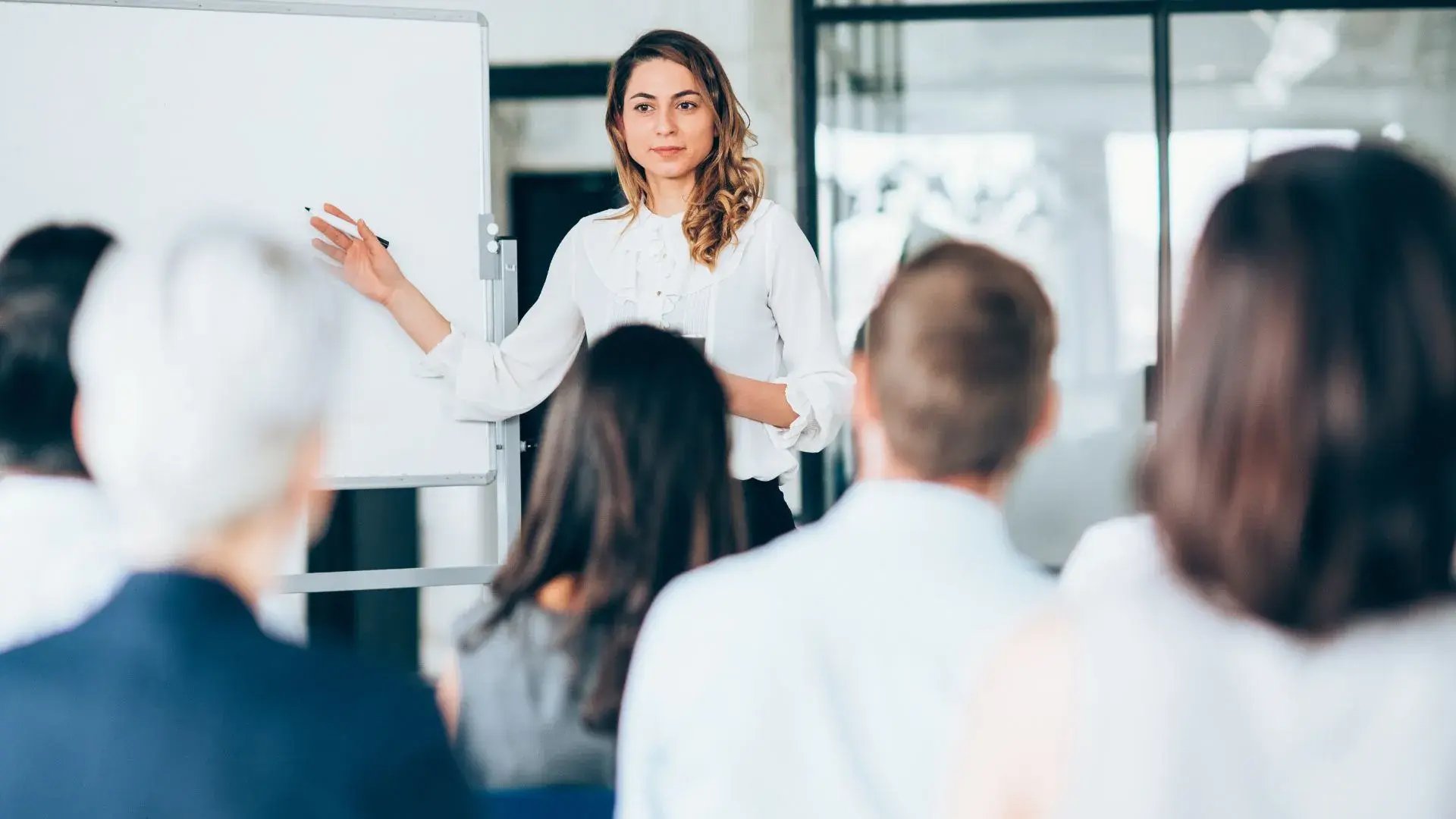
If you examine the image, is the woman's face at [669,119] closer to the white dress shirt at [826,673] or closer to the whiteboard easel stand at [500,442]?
the whiteboard easel stand at [500,442]

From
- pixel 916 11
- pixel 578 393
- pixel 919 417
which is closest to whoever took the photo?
pixel 919 417

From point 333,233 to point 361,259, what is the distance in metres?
0.08

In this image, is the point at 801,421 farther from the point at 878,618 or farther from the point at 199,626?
the point at 199,626

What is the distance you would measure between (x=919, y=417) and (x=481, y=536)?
11.3ft

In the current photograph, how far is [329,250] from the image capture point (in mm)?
2613

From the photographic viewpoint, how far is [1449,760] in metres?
0.77

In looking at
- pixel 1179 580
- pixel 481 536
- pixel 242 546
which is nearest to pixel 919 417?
pixel 1179 580

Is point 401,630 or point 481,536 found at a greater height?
point 481,536

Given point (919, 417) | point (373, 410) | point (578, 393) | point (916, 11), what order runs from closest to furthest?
1. point (919, 417)
2. point (578, 393)
3. point (373, 410)
4. point (916, 11)

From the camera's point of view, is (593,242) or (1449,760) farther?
(593,242)

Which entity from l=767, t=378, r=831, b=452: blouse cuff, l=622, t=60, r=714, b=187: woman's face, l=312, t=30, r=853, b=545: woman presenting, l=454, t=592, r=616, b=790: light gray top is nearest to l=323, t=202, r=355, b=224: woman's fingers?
l=312, t=30, r=853, b=545: woman presenting

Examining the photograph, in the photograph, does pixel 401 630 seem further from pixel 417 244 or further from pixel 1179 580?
→ pixel 1179 580

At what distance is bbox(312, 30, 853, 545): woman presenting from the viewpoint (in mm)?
2383

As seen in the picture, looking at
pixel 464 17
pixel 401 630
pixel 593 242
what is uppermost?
pixel 464 17
